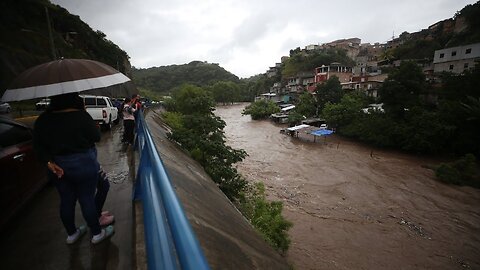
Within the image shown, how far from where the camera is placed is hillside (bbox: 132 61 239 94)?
107 m

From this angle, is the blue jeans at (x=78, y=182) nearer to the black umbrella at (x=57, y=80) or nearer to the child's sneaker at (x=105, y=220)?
the child's sneaker at (x=105, y=220)

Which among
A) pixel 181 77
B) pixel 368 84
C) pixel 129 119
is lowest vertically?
pixel 129 119

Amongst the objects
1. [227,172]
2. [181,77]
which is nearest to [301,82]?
[227,172]

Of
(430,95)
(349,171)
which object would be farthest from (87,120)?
(430,95)

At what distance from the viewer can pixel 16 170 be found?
3.38 metres

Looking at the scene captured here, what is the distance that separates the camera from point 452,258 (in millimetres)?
9633

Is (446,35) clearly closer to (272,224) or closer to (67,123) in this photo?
(272,224)

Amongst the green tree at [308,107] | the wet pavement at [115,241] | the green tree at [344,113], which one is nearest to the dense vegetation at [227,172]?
the wet pavement at [115,241]

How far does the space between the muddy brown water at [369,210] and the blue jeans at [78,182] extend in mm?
7447

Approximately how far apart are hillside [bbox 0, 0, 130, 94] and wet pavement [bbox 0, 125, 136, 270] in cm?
1639

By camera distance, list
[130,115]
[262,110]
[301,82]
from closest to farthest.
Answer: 1. [130,115]
2. [262,110]
3. [301,82]

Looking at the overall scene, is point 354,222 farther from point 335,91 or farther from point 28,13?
point 28,13

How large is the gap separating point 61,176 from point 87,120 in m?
0.60

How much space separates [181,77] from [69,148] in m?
125
